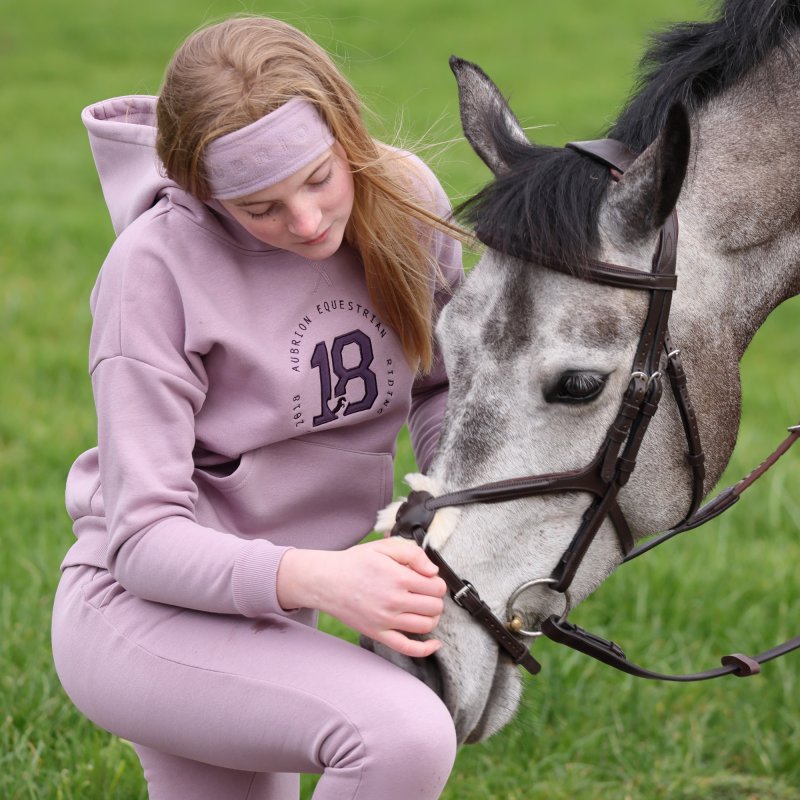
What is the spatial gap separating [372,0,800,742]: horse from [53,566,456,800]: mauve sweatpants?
159mm

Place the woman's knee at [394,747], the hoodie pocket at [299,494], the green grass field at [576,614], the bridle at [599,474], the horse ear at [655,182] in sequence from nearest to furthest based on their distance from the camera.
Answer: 1. the woman's knee at [394,747]
2. the horse ear at [655,182]
3. the bridle at [599,474]
4. the hoodie pocket at [299,494]
5. the green grass field at [576,614]

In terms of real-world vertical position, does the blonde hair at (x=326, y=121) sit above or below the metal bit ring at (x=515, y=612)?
above

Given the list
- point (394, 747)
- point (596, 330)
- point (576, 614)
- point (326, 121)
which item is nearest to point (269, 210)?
point (326, 121)

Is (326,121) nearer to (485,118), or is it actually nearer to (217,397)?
(485,118)

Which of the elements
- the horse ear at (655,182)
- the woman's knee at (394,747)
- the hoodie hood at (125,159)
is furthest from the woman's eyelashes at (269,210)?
the woman's knee at (394,747)

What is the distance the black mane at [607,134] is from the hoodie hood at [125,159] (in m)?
0.61

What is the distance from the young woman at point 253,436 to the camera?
76.5 inches

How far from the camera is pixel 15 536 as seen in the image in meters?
4.38

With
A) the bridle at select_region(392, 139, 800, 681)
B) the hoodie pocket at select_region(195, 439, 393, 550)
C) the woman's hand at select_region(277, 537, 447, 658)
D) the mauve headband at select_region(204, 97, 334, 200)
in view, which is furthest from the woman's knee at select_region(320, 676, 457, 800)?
the mauve headband at select_region(204, 97, 334, 200)

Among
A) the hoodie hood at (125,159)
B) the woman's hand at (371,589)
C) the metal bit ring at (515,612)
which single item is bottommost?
the metal bit ring at (515,612)

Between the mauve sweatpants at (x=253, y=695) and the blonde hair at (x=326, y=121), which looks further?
the blonde hair at (x=326, y=121)

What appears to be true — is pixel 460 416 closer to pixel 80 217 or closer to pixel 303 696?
pixel 303 696

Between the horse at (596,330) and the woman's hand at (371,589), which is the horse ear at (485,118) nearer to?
the horse at (596,330)

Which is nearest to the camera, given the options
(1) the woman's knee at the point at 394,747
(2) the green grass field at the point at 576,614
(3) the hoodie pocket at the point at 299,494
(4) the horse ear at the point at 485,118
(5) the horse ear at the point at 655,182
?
(1) the woman's knee at the point at 394,747
